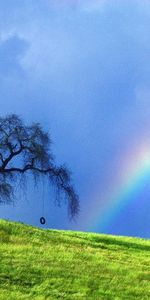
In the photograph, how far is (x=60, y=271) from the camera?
80.8 ft

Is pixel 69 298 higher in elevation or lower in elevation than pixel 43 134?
lower

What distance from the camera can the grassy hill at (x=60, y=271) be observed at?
873 inches

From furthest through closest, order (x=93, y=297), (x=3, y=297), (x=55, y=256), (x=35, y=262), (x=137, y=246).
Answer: (x=137, y=246) → (x=55, y=256) → (x=35, y=262) → (x=93, y=297) → (x=3, y=297)

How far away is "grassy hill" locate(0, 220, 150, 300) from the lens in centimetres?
2217

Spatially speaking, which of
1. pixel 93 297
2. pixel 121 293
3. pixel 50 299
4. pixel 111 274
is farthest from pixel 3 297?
pixel 111 274

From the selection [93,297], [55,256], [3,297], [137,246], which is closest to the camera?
[3,297]

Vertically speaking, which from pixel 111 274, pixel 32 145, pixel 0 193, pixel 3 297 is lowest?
pixel 3 297

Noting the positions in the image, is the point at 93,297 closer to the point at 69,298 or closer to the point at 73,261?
the point at 69,298

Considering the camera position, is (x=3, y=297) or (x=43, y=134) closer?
(x=3, y=297)

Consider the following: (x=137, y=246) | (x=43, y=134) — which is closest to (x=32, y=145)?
(x=43, y=134)

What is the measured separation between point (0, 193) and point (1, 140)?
152 inches

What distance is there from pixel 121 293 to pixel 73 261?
4228mm

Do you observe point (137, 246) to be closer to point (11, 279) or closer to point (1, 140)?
point (1, 140)

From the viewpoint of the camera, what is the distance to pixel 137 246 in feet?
Result: 152
